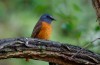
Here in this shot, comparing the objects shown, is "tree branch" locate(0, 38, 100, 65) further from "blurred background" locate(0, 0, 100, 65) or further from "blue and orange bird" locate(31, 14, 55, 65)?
"blurred background" locate(0, 0, 100, 65)

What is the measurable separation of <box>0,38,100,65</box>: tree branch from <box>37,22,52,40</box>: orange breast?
5.97 feet

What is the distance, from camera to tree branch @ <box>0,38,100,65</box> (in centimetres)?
570

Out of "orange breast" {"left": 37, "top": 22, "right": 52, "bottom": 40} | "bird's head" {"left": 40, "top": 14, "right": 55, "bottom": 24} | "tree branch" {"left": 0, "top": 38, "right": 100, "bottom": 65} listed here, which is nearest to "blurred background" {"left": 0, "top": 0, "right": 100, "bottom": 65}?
"bird's head" {"left": 40, "top": 14, "right": 55, "bottom": 24}

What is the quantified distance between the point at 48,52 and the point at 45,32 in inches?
78.6

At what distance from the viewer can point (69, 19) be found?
803 cm

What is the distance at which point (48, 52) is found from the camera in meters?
5.81

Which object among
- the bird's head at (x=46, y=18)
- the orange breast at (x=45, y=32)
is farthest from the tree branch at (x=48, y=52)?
the bird's head at (x=46, y=18)

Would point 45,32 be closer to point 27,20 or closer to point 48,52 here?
point 48,52

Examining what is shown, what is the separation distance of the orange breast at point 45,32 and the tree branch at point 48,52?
182 cm

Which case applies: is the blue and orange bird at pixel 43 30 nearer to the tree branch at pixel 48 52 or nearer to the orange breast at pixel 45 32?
the orange breast at pixel 45 32

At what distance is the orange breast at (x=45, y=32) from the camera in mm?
7733

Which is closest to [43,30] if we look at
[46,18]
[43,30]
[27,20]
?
[43,30]

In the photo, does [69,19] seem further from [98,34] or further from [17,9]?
[17,9]

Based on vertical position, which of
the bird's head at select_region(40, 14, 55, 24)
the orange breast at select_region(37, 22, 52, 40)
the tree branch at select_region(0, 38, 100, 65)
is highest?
the bird's head at select_region(40, 14, 55, 24)
